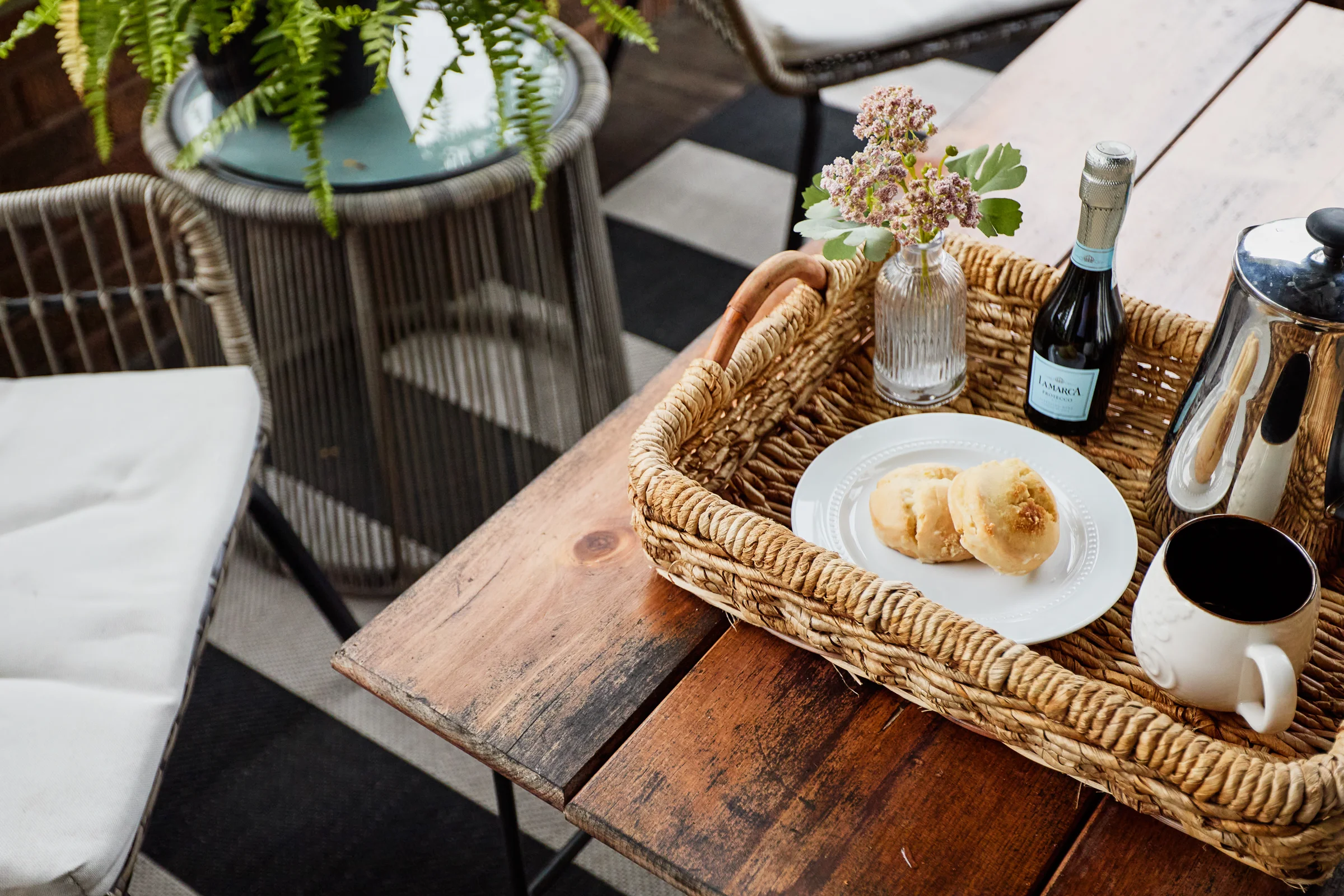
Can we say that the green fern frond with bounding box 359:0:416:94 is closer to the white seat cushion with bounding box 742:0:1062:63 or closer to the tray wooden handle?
the tray wooden handle

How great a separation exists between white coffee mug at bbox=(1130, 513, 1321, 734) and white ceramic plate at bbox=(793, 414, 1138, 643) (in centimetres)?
6

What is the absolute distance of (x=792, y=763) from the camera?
0.67 m

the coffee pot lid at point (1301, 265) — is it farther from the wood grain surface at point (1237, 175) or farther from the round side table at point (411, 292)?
the round side table at point (411, 292)

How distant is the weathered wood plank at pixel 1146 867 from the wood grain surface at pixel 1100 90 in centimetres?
55

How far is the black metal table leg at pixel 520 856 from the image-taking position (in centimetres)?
105

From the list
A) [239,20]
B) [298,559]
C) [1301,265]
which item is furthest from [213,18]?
[1301,265]

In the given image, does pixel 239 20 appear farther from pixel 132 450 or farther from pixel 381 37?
pixel 132 450

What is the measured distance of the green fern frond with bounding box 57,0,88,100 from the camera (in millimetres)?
902

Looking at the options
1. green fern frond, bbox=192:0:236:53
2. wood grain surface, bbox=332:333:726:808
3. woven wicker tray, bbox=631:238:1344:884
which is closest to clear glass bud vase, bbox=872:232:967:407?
woven wicker tray, bbox=631:238:1344:884

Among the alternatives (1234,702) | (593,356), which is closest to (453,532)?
(593,356)

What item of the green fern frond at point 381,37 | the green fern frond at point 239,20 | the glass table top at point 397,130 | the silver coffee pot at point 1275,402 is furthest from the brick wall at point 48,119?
the silver coffee pot at point 1275,402

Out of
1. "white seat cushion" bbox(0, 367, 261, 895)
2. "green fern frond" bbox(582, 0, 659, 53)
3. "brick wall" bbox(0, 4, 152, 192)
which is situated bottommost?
"white seat cushion" bbox(0, 367, 261, 895)

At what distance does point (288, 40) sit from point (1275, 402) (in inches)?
31.6

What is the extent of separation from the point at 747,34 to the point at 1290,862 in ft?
4.49
